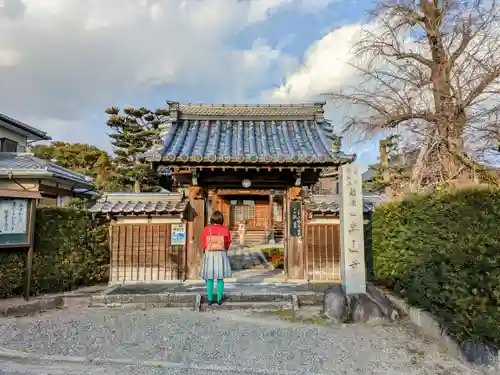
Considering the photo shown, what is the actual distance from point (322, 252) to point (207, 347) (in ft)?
16.9

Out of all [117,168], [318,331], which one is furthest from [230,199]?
[318,331]

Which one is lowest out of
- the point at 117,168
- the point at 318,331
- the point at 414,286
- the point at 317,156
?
the point at 318,331

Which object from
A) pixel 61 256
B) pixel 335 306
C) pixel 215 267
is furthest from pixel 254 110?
pixel 335 306

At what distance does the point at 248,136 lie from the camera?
10125mm

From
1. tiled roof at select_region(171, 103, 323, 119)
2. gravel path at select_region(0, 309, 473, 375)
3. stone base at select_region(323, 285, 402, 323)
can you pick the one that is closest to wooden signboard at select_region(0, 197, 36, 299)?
gravel path at select_region(0, 309, 473, 375)

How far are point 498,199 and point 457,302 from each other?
1351 mm

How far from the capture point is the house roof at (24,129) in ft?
50.3

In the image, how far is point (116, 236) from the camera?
9344 mm

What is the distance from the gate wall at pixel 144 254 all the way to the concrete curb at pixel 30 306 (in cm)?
191

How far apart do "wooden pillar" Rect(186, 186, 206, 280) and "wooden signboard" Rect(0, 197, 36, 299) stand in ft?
11.4

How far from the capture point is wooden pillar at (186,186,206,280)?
926cm

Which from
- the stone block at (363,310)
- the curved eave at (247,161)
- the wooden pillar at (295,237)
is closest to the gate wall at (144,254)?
the curved eave at (247,161)

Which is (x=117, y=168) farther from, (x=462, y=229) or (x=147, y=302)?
(x=462, y=229)

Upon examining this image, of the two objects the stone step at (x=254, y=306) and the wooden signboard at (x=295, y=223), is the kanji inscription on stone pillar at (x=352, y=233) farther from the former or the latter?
Result: the wooden signboard at (x=295, y=223)
